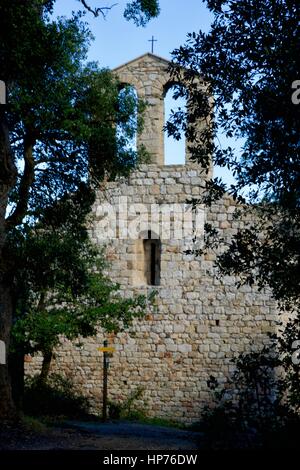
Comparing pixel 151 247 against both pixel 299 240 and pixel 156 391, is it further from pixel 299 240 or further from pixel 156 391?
pixel 299 240

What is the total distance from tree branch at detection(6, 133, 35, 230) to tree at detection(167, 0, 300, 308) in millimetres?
4035

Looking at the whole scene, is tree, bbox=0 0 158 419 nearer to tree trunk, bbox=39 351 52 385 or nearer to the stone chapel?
the stone chapel

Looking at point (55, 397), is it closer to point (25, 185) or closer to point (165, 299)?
point (165, 299)

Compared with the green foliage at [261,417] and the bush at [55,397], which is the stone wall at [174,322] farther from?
the green foliage at [261,417]

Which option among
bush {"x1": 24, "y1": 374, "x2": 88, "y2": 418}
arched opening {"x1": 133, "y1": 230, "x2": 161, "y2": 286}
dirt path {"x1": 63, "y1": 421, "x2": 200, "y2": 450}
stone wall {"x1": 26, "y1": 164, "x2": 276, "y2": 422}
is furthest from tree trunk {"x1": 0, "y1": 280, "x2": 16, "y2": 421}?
arched opening {"x1": 133, "y1": 230, "x2": 161, "y2": 286}

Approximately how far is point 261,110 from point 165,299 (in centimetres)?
916

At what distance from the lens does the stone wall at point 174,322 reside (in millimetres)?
16422

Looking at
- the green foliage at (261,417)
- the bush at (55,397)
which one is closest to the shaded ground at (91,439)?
the green foliage at (261,417)

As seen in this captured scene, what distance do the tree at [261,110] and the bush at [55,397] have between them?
887 centimetres

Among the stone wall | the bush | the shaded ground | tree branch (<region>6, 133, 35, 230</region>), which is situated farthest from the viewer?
the bush

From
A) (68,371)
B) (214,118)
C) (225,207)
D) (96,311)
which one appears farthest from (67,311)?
(214,118)

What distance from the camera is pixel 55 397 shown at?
17.0 metres

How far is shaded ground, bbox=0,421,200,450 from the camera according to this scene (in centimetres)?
1035

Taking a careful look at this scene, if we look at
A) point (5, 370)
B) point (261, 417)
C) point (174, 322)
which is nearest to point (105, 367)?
point (174, 322)
